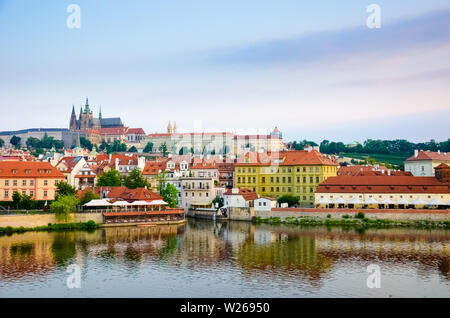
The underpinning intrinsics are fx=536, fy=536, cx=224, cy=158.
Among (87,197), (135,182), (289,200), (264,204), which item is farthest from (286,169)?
(87,197)

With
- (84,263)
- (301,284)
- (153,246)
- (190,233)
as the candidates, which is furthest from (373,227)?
(84,263)

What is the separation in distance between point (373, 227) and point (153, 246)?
2402cm

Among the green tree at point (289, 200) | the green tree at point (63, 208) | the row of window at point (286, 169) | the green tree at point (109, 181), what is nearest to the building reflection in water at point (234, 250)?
the green tree at point (63, 208)

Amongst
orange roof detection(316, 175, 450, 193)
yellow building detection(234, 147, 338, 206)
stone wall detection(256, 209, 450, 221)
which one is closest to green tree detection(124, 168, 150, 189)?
yellow building detection(234, 147, 338, 206)

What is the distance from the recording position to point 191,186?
69938 millimetres

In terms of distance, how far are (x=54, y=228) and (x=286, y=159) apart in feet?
114

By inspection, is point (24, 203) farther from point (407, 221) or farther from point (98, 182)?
point (407, 221)

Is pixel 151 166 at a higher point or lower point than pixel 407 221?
higher

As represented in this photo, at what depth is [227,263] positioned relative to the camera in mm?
35031

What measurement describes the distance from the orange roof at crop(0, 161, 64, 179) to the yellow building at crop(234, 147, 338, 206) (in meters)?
25.8

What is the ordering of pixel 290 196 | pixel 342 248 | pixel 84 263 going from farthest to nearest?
pixel 290 196
pixel 342 248
pixel 84 263


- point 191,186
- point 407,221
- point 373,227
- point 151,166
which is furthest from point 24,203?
point 407,221
